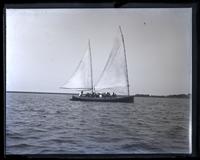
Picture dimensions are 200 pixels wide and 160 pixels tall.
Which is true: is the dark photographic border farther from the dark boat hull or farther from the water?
the dark boat hull

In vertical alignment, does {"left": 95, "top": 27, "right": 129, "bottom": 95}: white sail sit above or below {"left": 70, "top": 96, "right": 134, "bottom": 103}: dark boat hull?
above

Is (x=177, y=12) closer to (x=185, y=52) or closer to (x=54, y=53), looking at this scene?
(x=185, y=52)

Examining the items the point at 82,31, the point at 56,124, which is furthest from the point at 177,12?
the point at 56,124

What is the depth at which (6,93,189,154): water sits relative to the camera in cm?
213

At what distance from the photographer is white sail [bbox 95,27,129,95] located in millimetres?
2143

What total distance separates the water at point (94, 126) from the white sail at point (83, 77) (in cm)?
8

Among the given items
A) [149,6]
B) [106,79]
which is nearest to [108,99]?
[106,79]

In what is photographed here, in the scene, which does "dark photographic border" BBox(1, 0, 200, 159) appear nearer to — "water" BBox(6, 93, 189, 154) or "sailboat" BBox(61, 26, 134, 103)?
"water" BBox(6, 93, 189, 154)

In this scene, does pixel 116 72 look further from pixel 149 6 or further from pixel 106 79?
pixel 149 6

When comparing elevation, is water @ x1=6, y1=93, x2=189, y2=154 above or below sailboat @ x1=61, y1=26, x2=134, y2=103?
below

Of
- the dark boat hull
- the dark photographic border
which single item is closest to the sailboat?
the dark boat hull

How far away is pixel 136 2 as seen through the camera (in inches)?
83.4

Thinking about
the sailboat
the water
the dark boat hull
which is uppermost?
the sailboat

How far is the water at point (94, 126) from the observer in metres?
2.13
